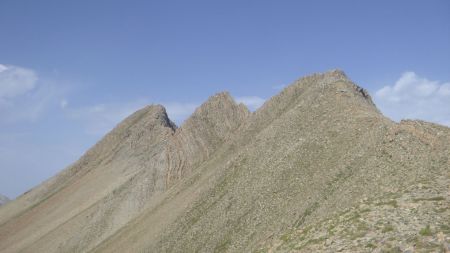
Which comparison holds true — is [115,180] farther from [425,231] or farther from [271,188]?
[425,231]

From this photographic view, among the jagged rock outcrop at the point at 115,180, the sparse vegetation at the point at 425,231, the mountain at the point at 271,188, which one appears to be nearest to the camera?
the sparse vegetation at the point at 425,231

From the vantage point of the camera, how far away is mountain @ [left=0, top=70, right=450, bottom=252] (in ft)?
84.9

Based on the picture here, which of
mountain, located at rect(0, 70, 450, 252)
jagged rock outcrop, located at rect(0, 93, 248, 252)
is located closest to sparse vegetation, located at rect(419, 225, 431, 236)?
mountain, located at rect(0, 70, 450, 252)

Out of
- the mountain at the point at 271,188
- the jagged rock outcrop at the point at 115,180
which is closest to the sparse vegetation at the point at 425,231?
the mountain at the point at 271,188

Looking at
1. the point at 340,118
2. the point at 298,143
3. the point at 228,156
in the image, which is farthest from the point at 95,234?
the point at 340,118

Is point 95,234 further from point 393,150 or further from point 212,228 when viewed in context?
point 393,150

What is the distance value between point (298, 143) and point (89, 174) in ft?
231

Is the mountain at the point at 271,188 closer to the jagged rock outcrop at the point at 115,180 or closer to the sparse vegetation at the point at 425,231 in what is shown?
the sparse vegetation at the point at 425,231

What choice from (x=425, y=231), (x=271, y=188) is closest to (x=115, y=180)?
(x=271, y=188)

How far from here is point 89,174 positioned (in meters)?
107

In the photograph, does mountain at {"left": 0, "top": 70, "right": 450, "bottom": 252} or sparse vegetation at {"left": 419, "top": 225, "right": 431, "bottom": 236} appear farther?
mountain at {"left": 0, "top": 70, "right": 450, "bottom": 252}

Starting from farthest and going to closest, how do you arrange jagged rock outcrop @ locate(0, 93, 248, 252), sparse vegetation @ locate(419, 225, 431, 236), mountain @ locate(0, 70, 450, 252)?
jagged rock outcrop @ locate(0, 93, 248, 252) → mountain @ locate(0, 70, 450, 252) → sparse vegetation @ locate(419, 225, 431, 236)

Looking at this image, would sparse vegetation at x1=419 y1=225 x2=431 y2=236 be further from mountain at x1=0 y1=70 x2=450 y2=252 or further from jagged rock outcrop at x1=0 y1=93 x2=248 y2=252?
jagged rock outcrop at x1=0 y1=93 x2=248 y2=252

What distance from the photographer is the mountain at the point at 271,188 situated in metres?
25.9
